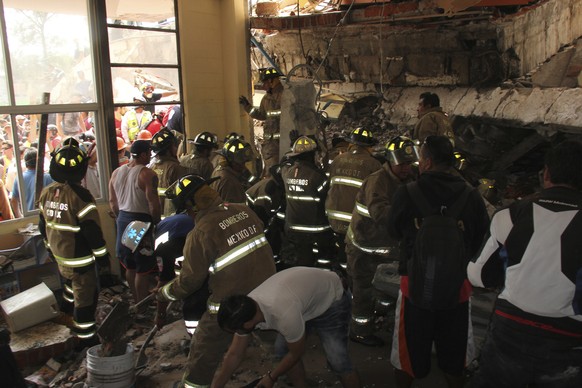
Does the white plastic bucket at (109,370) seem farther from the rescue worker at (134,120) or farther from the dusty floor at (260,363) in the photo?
the rescue worker at (134,120)

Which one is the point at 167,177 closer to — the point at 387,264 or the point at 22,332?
the point at 22,332

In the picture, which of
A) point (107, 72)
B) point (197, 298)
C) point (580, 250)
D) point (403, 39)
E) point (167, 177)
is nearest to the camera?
point (580, 250)

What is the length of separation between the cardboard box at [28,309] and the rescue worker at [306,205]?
2.78 metres

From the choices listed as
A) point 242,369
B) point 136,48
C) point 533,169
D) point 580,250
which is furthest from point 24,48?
point 533,169

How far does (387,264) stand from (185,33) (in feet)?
18.7

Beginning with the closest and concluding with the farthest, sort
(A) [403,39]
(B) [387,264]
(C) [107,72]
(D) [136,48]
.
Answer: (B) [387,264]
(C) [107,72]
(D) [136,48]
(A) [403,39]

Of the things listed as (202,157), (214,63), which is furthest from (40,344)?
(214,63)

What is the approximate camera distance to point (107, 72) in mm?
7133

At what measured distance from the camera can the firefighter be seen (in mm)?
4914

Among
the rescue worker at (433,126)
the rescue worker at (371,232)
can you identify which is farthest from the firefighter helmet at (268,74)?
the rescue worker at (371,232)

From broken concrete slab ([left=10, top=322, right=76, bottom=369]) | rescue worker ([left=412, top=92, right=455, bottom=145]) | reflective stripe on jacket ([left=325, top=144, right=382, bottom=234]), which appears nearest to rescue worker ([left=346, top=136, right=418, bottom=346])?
reflective stripe on jacket ([left=325, top=144, right=382, bottom=234])

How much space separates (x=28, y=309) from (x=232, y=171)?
268cm

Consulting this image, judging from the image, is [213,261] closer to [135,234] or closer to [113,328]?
→ [113,328]

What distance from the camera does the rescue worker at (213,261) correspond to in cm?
357
